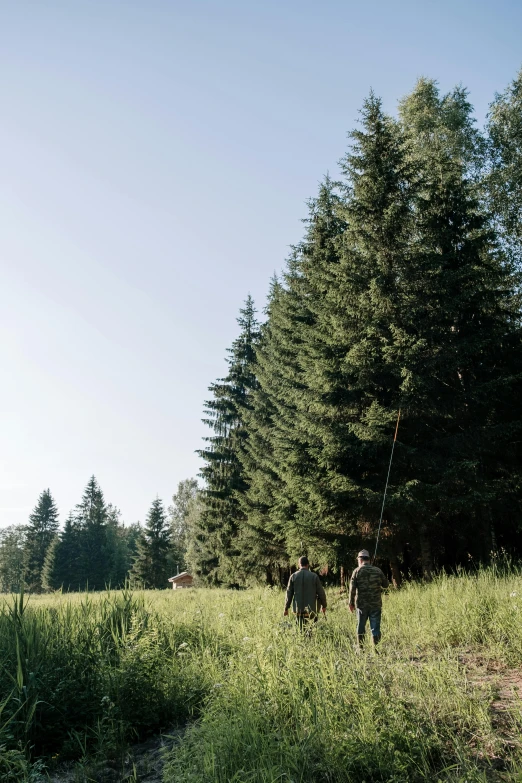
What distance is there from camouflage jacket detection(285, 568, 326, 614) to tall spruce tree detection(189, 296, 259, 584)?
1587 centimetres

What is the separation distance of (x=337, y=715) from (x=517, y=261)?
2190 centimetres

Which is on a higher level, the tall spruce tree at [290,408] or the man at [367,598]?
the tall spruce tree at [290,408]

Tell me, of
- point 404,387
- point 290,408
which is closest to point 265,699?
point 404,387

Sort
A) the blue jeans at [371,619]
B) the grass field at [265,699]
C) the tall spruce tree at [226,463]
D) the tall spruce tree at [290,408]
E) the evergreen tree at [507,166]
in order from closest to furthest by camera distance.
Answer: the grass field at [265,699], the blue jeans at [371,619], the tall spruce tree at [290,408], the evergreen tree at [507,166], the tall spruce tree at [226,463]

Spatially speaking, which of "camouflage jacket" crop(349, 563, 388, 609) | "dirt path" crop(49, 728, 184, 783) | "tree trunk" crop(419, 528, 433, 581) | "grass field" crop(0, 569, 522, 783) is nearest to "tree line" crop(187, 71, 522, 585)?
"tree trunk" crop(419, 528, 433, 581)

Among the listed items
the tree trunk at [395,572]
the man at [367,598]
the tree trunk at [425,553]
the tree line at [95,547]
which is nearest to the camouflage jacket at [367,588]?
the man at [367,598]

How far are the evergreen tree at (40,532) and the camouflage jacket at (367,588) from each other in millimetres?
75314

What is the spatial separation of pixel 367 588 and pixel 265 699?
3787mm

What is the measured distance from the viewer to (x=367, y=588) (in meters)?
8.77

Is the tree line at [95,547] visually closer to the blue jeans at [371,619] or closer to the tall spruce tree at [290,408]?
the tall spruce tree at [290,408]

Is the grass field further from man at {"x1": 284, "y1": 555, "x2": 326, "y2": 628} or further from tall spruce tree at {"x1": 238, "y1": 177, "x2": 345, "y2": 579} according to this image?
tall spruce tree at {"x1": 238, "y1": 177, "x2": 345, "y2": 579}

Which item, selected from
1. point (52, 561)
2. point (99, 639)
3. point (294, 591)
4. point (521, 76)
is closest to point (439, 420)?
point (294, 591)

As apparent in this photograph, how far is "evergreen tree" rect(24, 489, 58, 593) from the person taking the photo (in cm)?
7450

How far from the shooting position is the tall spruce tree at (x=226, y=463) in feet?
89.2
